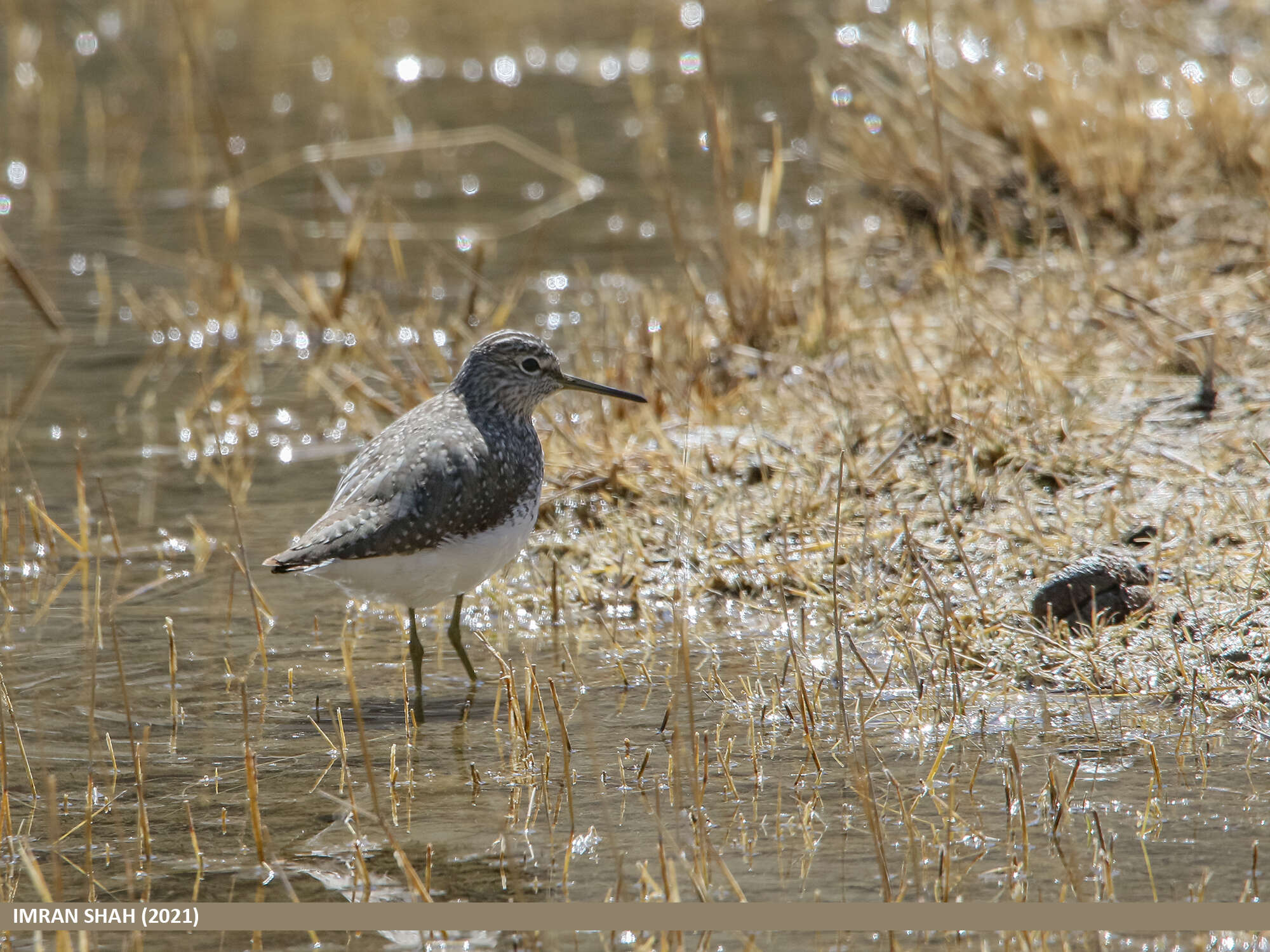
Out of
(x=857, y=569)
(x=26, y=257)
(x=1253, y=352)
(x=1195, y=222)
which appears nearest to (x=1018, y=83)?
(x=1195, y=222)

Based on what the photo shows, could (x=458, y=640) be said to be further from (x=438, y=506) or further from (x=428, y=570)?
(x=438, y=506)

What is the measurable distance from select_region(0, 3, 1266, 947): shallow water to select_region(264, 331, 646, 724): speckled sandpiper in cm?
Result: 44

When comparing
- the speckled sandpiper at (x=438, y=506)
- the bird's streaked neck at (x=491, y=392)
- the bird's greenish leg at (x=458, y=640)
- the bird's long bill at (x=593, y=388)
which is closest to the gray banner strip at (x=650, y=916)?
the speckled sandpiper at (x=438, y=506)

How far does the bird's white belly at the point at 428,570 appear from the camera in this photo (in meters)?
5.28

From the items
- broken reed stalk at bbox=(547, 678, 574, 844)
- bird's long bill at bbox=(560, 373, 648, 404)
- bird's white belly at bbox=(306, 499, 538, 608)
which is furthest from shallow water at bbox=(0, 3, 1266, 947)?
bird's long bill at bbox=(560, 373, 648, 404)

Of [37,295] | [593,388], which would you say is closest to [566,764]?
[593,388]

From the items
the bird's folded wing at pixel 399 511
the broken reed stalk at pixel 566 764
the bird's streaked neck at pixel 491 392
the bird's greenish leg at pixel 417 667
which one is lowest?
the broken reed stalk at pixel 566 764

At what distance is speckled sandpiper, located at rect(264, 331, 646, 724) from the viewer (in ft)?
17.2

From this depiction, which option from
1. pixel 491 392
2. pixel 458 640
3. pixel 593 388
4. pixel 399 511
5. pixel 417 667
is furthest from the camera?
pixel 593 388

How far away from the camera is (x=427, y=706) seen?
18.2ft

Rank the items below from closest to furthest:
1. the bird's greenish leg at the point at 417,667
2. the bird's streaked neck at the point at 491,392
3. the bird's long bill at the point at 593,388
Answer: the bird's greenish leg at the point at 417,667 → the bird's streaked neck at the point at 491,392 → the bird's long bill at the point at 593,388

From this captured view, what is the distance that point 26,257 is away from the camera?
11031mm

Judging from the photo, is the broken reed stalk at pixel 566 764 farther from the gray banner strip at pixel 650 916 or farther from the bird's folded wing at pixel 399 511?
the bird's folded wing at pixel 399 511

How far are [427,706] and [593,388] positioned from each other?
1.49 meters
